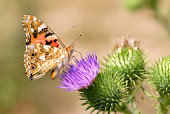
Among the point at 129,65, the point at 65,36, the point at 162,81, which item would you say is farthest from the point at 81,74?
the point at 65,36

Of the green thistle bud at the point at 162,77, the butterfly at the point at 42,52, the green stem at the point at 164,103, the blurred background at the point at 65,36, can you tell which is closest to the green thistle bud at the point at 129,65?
the green thistle bud at the point at 162,77

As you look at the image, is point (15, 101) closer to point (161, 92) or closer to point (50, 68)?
point (50, 68)

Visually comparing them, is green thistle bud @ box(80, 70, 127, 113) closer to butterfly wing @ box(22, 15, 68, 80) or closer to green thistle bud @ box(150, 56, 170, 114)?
green thistle bud @ box(150, 56, 170, 114)

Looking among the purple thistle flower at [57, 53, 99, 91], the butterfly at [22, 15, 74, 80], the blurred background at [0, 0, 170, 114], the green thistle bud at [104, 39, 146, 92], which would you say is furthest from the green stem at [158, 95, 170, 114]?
the blurred background at [0, 0, 170, 114]

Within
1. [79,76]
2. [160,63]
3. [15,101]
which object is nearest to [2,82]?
[15,101]

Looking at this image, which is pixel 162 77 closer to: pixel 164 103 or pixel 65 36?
pixel 164 103
